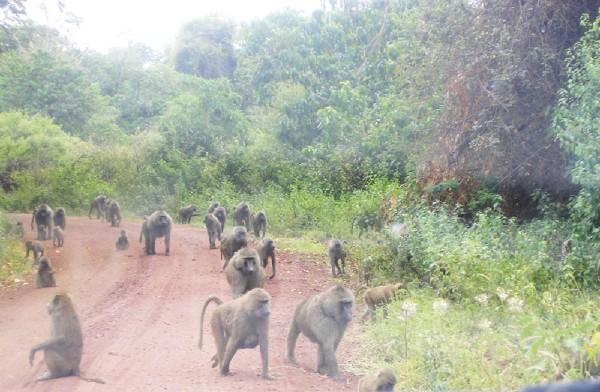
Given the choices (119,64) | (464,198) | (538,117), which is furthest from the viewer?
(119,64)

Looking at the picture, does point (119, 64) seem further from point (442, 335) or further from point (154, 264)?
point (442, 335)

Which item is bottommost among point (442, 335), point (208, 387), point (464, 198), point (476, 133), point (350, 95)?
point (208, 387)

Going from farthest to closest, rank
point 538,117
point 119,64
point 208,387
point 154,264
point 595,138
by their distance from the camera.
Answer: point 119,64
point 154,264
point 538,117
point 595,138
point 208,387

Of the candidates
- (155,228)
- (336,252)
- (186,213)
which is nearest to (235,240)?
(336,252)

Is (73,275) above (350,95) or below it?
below

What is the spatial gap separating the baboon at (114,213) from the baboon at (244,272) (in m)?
11.4

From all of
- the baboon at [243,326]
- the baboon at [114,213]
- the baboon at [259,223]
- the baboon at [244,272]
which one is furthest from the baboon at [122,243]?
the baboon at [243,326]

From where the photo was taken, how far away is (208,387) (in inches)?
262

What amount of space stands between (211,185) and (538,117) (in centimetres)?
1669

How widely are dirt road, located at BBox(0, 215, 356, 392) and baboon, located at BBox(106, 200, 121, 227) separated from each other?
10.8 ft

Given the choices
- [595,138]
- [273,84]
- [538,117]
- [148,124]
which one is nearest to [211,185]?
[273,84]

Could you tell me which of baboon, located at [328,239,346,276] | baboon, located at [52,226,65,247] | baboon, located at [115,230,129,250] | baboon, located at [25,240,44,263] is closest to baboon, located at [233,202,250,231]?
baboon, located at [115,230,129,250]

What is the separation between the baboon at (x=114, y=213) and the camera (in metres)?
20.4

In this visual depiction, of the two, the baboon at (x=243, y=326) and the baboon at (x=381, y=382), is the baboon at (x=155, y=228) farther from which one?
the baboon at (x=381, y=382)
